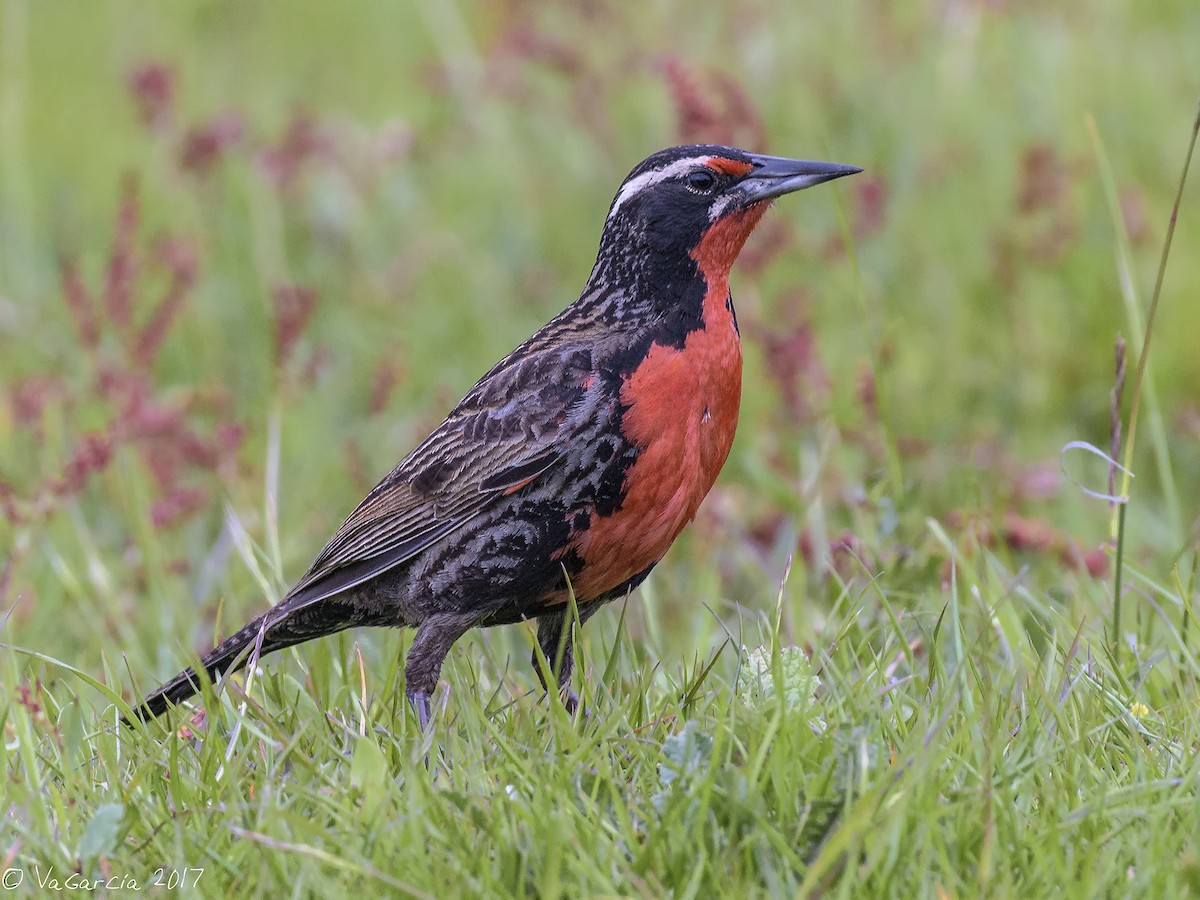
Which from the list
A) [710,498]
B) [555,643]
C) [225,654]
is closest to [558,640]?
[555,643]

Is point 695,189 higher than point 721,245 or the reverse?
higher

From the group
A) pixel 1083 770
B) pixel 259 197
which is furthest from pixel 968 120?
pixel 1083 770

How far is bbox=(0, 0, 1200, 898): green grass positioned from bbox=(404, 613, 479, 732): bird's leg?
2.5 inches

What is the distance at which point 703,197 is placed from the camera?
4.80 meters

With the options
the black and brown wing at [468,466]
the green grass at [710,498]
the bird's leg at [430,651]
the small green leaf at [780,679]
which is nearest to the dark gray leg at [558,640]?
the green grass at [710,498]

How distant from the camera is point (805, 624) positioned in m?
5.23

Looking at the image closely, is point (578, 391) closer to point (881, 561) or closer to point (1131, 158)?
point (881, 561)

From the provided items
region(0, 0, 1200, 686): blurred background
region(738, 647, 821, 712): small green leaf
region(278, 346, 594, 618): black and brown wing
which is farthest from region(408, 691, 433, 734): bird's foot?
region(738, 647, 821, 712): small green leaf

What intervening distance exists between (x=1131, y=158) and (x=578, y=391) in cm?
580

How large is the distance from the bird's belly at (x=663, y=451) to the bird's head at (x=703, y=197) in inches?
14.4

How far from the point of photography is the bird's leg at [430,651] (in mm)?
4469

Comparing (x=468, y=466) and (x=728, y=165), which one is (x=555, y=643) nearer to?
(x=468, y=466)

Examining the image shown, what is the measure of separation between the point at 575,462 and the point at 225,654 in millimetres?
1195

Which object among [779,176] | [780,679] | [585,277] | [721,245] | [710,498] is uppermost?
[779,176]
